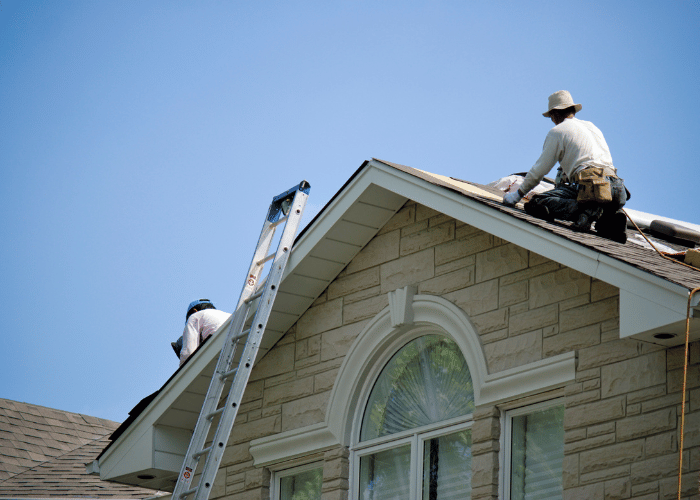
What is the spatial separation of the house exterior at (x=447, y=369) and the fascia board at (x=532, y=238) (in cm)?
1

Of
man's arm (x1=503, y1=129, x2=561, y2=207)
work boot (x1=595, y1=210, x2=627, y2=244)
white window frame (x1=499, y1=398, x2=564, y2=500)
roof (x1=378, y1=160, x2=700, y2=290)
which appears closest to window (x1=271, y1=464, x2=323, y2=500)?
white window frame (x1=499, y1=398, x2=564, y2=500)

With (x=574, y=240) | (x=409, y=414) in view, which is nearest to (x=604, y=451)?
(x=574, y=240)

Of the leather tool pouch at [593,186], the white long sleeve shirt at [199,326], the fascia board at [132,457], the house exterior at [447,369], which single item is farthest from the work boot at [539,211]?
the fascia board at [132,457]

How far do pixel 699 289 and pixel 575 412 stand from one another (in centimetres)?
155

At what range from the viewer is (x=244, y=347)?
27.8 feet

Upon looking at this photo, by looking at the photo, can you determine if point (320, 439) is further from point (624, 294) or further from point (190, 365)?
point (624, 294)

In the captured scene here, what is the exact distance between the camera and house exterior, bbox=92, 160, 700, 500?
20.7 feet

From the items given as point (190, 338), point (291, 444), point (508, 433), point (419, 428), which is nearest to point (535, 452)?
point (508, 433)

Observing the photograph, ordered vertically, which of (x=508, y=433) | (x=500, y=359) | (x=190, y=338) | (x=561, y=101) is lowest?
(x=508, y=433)

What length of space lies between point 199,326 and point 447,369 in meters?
3.38

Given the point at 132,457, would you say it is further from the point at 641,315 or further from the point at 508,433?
the point at 641,315

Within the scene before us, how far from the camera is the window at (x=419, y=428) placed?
766 centimetres

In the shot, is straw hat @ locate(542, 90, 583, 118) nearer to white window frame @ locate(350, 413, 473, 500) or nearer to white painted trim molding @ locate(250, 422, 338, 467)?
white window frame @ locate(350, 413, 473, 500)

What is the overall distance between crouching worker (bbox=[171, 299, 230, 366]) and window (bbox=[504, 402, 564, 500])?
4051 millimetres
